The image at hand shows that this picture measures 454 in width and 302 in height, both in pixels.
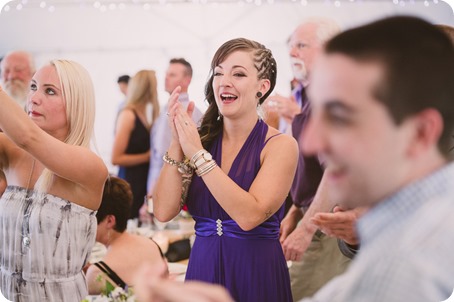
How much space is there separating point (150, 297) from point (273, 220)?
2.34 ft

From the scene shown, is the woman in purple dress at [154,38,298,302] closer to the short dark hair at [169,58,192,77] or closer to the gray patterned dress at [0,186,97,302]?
the short dark hair at [169,58,192,77]

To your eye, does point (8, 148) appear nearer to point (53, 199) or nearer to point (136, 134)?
point (53, 199)

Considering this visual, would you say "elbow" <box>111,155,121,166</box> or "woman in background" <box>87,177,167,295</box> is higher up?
"elbow" <box>111,155,121,166</box>

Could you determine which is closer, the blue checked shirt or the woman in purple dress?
the blue checked shirt

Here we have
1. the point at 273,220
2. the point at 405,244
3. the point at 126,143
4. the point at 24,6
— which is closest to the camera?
the point at 405,244

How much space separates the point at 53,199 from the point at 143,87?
37cm

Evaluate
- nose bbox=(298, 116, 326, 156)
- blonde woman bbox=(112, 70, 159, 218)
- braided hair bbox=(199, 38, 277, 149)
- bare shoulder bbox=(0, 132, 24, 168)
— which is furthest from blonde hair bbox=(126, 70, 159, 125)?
nose bbox=(298, 116, 326, 156)

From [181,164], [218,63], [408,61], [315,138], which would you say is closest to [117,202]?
[181,164]

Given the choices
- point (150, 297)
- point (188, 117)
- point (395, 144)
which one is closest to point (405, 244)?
point (395, 144)

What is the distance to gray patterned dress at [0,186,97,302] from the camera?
5.01 ft

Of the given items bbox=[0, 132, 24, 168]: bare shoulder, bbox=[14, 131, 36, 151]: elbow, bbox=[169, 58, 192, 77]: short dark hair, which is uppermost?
bbox=[169, 58, 192, 77]: short dark hair

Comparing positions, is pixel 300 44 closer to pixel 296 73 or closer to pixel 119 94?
pixel 296 73

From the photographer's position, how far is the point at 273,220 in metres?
1.47

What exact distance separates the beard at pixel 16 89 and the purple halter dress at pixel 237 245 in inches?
19.4
